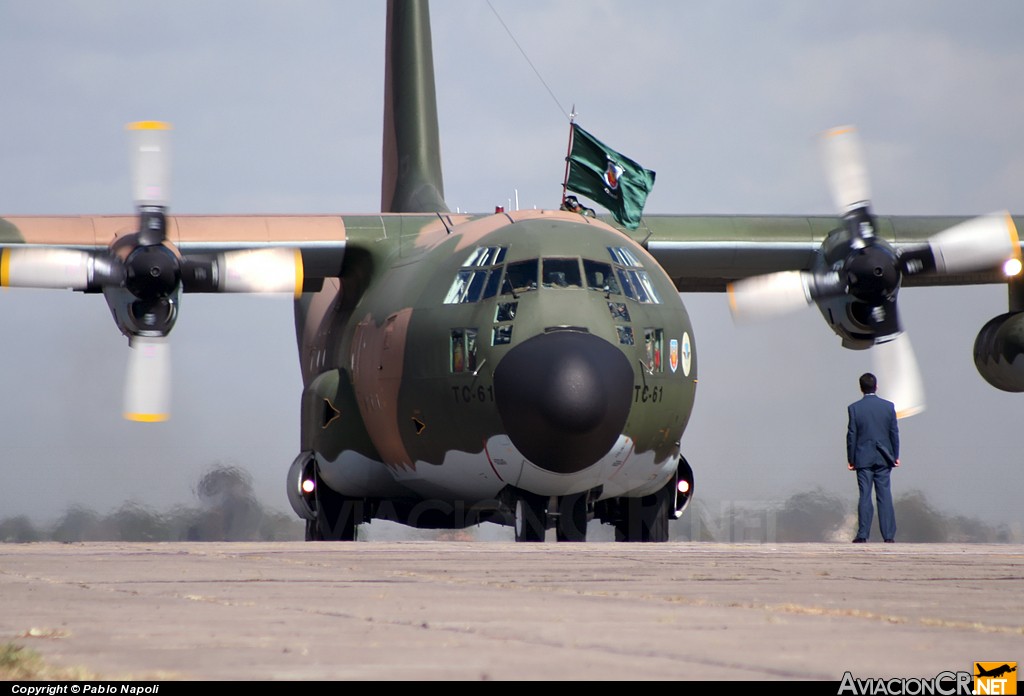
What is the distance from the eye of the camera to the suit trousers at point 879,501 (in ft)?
41.3

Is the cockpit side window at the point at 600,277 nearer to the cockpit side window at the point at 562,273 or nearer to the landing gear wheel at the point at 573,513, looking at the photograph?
the cockpit side window at the point at 562,273

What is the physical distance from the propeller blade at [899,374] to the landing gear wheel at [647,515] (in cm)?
272

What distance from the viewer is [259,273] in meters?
15.3

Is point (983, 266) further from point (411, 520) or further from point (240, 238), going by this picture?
point (240, 238)

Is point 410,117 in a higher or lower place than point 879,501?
higher

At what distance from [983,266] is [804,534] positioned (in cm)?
406

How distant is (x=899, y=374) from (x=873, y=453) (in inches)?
99.0

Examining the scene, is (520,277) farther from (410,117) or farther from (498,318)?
(410,117)

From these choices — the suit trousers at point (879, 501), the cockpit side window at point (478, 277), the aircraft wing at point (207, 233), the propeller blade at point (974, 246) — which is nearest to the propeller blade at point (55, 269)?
the aircraft wing at point (207, 233)

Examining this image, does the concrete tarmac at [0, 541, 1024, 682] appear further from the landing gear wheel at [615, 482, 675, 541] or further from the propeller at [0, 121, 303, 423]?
the landing gear wheel at [615, 482, 675, 541]

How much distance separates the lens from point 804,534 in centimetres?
1777

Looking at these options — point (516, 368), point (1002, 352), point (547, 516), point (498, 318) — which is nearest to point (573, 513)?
point (547, 516)

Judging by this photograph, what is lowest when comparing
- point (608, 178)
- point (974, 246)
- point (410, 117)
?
point (974, 246)

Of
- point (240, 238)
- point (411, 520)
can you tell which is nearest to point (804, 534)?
point (411, 520)
